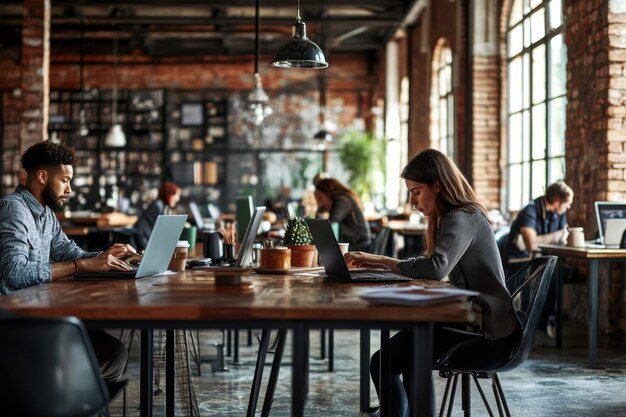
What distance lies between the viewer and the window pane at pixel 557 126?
26.8ft

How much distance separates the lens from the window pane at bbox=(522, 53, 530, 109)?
9477 mm

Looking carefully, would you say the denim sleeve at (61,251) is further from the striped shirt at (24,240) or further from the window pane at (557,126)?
the window pane at (557,126)

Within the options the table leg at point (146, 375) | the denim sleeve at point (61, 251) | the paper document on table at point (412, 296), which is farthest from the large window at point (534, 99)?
the paper document on table at point (412, 296)

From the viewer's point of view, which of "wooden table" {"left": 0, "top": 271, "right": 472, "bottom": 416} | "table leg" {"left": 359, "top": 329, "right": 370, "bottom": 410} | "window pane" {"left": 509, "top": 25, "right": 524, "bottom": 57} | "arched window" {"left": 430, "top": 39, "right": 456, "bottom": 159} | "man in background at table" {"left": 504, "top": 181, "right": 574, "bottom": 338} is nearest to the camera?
"wooden table" {"left": 0, "top": 271, "right": 472, "bottom": 416}

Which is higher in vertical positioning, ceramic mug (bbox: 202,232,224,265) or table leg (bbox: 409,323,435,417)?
ceramic mug (bbox: 202,232,224,265)

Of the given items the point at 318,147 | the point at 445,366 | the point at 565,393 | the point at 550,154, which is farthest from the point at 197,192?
the point at 445,366

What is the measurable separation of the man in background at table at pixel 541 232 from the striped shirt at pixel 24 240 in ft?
13.8

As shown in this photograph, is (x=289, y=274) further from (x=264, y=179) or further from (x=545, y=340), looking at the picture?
(x=264, y=179)

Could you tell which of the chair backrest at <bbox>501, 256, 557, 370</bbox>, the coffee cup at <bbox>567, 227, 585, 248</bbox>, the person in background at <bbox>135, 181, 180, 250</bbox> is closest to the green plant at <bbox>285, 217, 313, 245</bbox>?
the chair backrest at <bbox>501, 256, 557, 370</bbox>

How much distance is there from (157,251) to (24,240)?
473 mm

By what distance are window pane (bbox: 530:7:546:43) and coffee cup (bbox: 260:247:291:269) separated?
6.19m

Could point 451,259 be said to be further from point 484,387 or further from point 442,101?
point 442,101

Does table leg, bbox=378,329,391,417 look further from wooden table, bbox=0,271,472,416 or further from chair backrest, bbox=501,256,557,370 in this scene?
wooden table, bbox=0,271,472,416

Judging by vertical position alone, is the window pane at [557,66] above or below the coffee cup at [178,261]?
above
